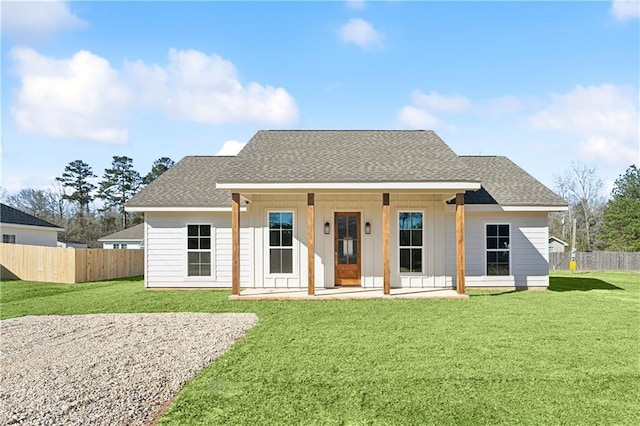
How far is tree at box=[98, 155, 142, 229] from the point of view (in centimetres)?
4122

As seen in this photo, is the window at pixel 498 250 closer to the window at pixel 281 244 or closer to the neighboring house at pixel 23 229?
the window at pixel 281 244

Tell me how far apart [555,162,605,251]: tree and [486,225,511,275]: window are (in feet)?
104

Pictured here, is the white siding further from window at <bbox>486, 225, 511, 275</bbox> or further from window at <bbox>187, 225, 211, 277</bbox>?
window at <bbox>486, 225, 511, 275</bbox>

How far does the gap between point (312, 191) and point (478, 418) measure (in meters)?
7.59

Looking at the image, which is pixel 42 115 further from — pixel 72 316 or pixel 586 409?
pixel 586 409

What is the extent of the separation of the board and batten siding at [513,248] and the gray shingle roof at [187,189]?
7.08 meters

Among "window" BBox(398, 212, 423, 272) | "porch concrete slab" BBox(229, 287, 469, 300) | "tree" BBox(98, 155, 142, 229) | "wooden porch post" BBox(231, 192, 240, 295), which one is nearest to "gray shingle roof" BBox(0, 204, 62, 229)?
"porch concrete slab" BBox(229, 287, 469, 300)

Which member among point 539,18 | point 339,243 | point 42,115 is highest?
point 539,18

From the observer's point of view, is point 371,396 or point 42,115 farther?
point 42,115

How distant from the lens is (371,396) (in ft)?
13.1

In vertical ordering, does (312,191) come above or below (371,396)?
above

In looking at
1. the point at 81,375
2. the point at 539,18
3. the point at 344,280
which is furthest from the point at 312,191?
the point at 539,18

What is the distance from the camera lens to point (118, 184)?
4194 cm

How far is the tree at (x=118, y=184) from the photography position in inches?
1623
